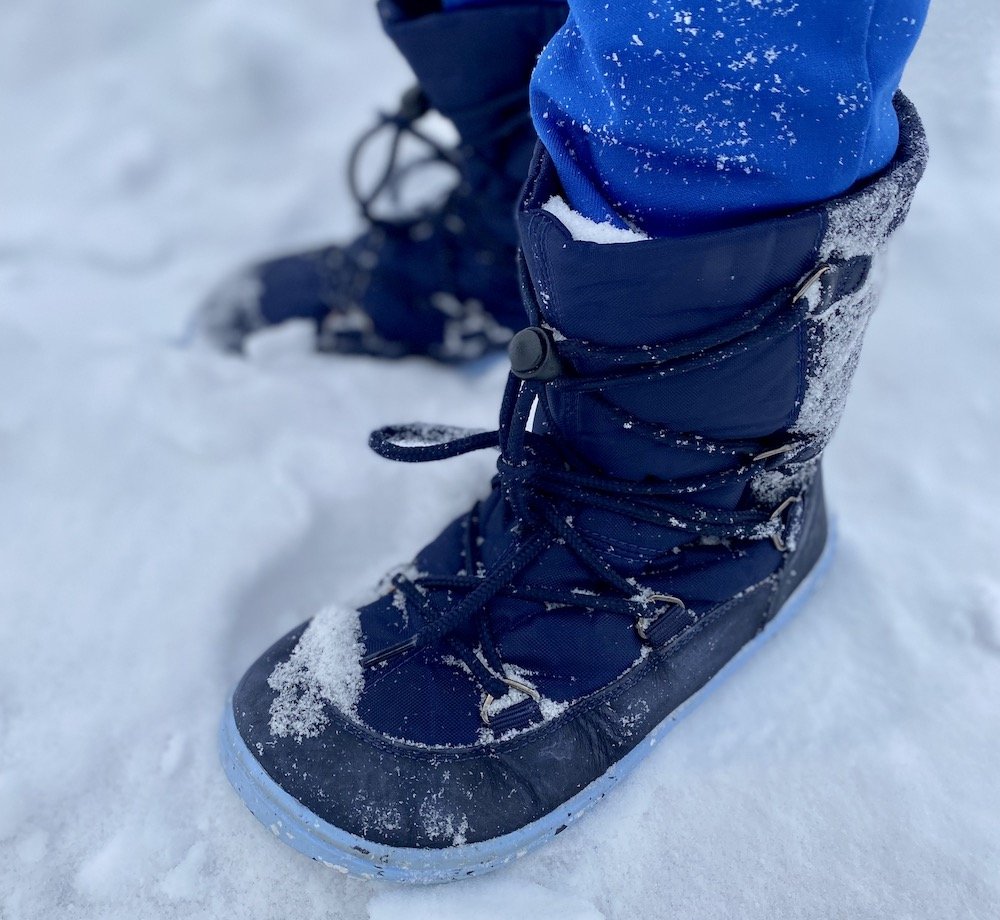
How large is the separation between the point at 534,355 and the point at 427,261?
61cm

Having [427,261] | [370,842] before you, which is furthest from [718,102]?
[427,261]

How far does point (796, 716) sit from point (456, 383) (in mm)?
588

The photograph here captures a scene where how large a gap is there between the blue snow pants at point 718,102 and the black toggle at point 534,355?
90 mm

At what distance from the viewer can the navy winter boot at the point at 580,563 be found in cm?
58

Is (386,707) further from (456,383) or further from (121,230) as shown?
(121,230)

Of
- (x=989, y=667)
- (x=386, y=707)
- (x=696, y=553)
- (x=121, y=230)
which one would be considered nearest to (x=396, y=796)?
(x=386, y=707)

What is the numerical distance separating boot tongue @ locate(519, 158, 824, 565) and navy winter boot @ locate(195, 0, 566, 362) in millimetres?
397

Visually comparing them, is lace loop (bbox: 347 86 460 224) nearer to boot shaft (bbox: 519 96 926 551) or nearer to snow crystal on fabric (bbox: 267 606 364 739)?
boot shaft (bbox: 519 96 926 551)

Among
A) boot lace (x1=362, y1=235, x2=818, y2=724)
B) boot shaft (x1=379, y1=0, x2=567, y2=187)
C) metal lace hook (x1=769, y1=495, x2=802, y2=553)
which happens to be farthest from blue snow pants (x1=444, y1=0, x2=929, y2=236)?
boot shaft (x1=379, y1=0, x2=567, y2=187)

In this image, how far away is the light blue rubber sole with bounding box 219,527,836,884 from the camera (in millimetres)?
617

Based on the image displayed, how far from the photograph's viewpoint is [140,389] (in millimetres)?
1012

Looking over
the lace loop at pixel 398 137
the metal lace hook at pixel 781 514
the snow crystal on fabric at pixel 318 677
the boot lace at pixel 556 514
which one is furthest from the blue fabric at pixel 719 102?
the lace loop at pixel 398 137

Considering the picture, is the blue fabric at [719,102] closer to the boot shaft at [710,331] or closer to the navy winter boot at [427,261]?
the boot shaft at [710,331]

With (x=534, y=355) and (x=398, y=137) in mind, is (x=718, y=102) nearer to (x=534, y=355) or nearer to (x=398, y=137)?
(x=534, y=355)
